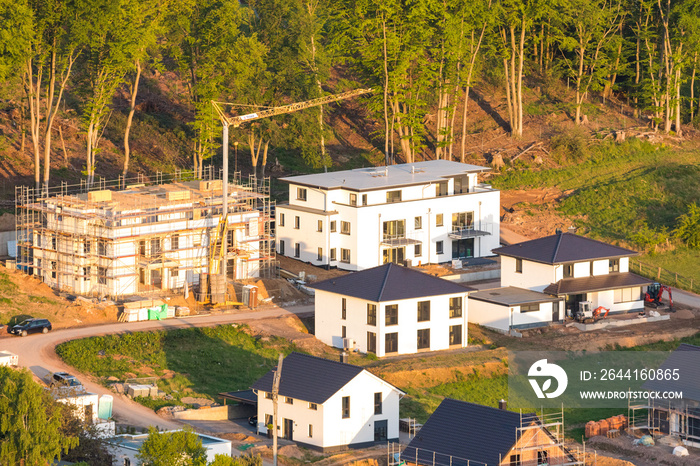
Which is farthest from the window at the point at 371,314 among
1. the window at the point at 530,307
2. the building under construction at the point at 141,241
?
the window at the point at 530,307

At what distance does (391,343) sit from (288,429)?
556 inches

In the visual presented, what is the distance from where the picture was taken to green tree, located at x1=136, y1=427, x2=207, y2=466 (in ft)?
164

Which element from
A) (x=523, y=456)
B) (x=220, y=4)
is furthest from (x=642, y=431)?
(x=220, y=4)

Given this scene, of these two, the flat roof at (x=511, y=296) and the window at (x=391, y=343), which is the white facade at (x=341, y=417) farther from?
the flat roof at (x=511, y=296)

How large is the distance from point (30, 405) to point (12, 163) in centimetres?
5148

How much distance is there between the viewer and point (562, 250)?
84812 mm

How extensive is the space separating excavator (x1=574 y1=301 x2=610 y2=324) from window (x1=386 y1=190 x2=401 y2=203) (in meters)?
16.5

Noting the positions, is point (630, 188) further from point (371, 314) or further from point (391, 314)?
point (371, 314)

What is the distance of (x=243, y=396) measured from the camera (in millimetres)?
65062

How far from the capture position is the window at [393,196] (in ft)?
300

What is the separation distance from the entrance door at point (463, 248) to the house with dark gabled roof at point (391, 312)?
1685 centimetres

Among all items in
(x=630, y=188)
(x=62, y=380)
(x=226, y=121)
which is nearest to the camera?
(x=62, y=380)

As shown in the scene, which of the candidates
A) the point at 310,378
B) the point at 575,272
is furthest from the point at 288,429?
the point at 575,272

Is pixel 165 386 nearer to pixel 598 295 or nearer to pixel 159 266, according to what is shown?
pixel 159 266
